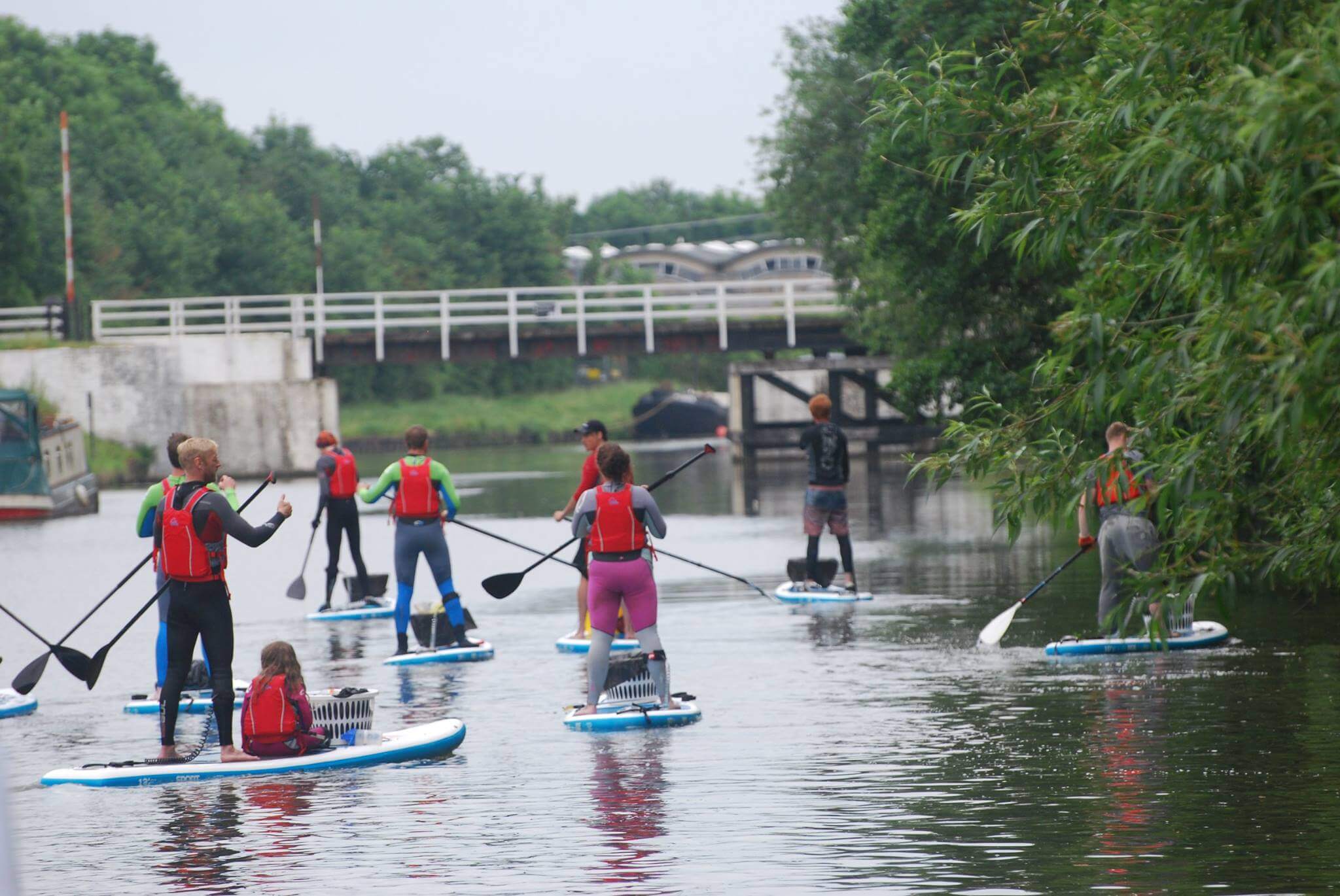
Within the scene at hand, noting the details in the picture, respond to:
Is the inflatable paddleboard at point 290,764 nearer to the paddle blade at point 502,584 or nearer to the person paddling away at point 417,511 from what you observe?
the paddle blade at point 502,584

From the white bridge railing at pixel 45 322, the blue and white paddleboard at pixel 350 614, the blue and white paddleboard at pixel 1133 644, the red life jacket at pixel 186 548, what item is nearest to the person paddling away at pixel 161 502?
the red life jacket at pixel 186 548

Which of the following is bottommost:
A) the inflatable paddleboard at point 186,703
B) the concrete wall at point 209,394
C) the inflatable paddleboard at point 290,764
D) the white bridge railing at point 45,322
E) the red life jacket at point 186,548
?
the inflatable paddleboard at point 290,764

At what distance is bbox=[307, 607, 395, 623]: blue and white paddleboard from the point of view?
16516 mm

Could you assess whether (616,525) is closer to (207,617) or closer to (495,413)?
(207,617)

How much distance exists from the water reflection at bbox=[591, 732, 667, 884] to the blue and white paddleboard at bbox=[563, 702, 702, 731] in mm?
193

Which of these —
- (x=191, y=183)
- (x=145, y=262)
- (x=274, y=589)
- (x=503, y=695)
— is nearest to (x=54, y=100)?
(x=191, y=183)

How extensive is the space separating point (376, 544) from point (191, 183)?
64670 mm

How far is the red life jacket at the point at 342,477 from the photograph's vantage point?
16.4m

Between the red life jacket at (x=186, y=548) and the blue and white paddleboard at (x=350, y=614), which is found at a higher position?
the red life jacket at (x=186, y=548)

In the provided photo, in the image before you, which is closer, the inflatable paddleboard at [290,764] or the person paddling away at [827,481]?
the inflatable paddleboard at [290,764]

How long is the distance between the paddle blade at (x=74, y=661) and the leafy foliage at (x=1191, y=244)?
5.32 m

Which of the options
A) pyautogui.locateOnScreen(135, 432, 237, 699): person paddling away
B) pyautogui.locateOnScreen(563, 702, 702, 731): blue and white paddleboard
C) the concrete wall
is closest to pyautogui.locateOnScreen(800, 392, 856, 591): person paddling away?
pyautogui.locateOnScreen(563, 702, 702, 731): blue and white paddleboard

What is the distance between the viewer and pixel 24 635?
15.8m

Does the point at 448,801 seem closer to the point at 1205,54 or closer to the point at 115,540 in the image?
the point at 1205,54
